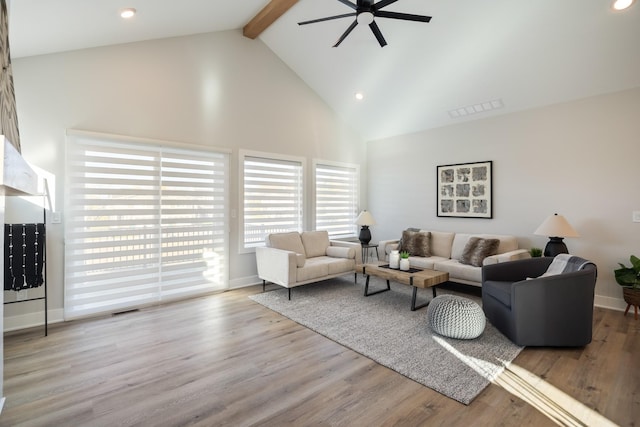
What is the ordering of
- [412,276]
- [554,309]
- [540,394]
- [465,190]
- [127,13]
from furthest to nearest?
[465,190], [412,276], [127,13], [554,309], [540,394]

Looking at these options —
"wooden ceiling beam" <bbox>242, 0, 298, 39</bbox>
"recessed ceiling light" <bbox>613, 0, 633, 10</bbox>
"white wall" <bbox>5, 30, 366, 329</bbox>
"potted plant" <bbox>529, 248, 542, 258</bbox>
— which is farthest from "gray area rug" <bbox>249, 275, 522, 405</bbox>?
"wooden ceiling beam" <bbox>242, 0, 298, 39</bbox>

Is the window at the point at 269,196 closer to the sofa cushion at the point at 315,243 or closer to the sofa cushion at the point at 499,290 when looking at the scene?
the sofa cushion at the point at 315,243

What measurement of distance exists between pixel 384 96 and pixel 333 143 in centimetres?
135

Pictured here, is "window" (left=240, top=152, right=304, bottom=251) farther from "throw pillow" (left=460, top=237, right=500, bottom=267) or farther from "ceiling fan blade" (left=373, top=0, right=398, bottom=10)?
"ceiling fan blade" (left=373, top=0, right=398, bottom=10)

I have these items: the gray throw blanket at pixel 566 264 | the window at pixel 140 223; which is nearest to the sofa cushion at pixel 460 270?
the gray throw blanket at pixel 566 264

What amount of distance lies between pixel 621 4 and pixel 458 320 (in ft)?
11.7

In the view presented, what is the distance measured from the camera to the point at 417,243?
211 inches

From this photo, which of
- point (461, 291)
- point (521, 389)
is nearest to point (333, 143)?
point (461, 291)

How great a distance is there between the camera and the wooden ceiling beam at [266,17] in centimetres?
426

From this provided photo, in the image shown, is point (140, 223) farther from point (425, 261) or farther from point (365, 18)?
point (425, 261)

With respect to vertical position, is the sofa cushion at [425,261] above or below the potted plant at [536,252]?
below

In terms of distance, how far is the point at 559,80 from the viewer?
13.6 ft

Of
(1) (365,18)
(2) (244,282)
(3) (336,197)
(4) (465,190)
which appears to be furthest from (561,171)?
(2) (244,282)

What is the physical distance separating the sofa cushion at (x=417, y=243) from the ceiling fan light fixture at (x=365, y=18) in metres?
3.50
